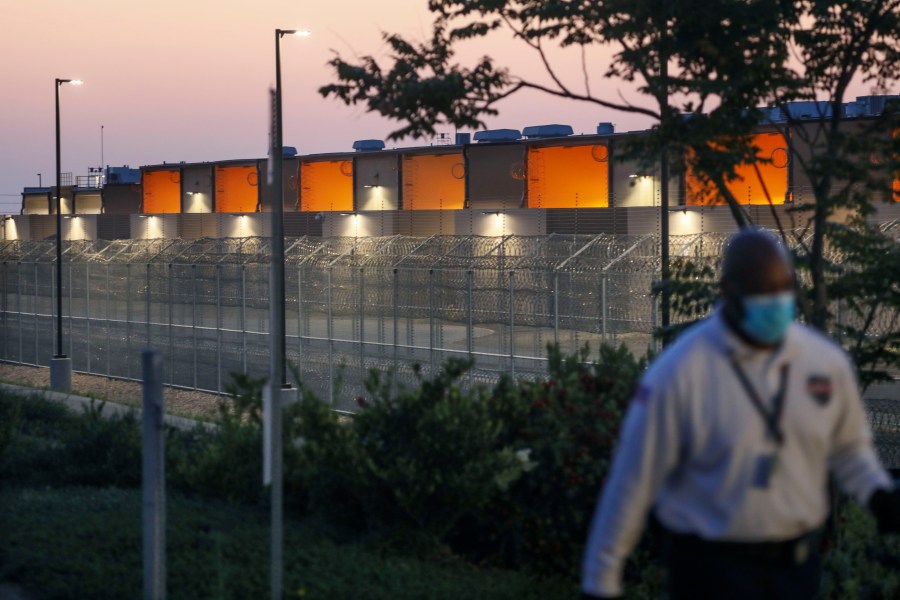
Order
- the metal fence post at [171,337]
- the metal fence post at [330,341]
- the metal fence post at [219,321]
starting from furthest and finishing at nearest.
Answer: the metal fence post at [171,337], the metal fence post at [219,321], the metal fence post at [330,341]

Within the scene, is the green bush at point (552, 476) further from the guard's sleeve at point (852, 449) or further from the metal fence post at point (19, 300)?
the metal fence post at point (19, 300)

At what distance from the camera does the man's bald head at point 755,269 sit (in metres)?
3.59

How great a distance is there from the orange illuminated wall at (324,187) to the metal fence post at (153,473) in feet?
163

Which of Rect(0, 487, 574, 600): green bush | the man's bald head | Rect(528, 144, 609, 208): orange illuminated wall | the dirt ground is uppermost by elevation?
Rect(528, 144, 609, 208): orange illuminated wall

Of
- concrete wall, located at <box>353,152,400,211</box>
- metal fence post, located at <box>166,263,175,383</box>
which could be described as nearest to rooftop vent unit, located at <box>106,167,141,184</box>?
concrete wall, located at <box>353,152,400,211</box>

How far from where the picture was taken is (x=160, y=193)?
206ft

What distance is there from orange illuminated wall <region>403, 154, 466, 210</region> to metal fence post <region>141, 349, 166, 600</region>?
44.1 metres

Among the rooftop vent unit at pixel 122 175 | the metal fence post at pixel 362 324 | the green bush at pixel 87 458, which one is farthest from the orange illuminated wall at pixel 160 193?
the green bush at pixel 87 458

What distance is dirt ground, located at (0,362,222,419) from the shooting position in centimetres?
2566

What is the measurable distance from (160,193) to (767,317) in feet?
201

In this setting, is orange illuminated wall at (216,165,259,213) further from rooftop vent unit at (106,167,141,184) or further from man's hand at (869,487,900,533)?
man's hand at (869,487,900,533)

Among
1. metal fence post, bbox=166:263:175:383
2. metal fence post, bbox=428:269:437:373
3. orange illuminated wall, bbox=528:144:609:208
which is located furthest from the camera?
orange illuminated wall, bbox=528:144:609:208

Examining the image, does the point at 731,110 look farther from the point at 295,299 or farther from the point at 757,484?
the point at 295,299

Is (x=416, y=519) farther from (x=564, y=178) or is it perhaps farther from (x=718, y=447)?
(x=564, y=178)
